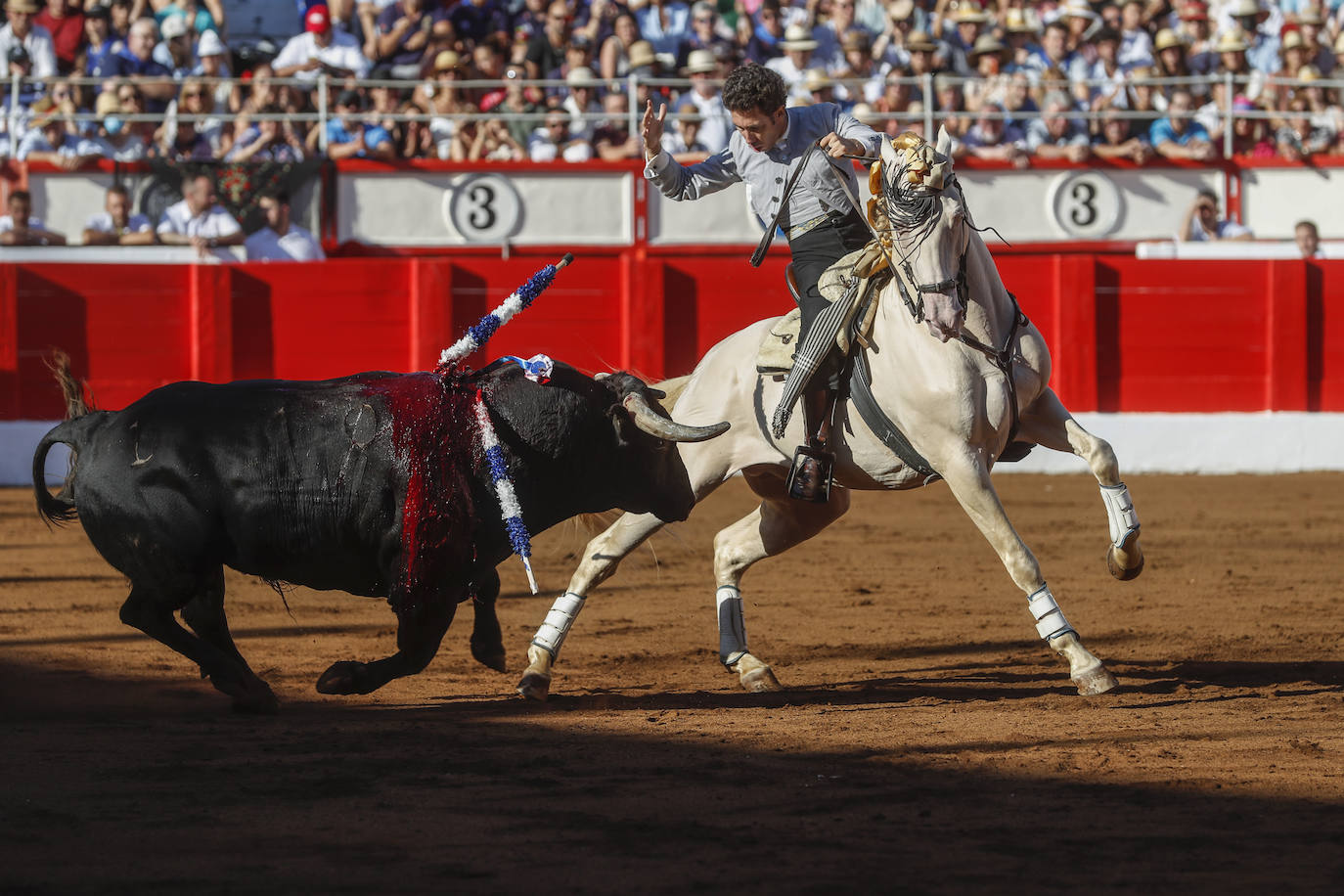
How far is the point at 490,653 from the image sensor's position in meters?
5.70

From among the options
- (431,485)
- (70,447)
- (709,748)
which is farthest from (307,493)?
(709,748)

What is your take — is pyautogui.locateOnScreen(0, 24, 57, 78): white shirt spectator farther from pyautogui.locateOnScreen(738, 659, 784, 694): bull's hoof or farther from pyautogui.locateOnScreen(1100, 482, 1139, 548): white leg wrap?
pyautogui.locateOnScreen(1100, 482, 1139, 548): white leg wrap

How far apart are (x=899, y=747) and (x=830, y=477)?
1.20m

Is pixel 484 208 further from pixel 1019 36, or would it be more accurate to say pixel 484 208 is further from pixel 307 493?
pixel 307 493

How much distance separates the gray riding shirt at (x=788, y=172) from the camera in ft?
18.1

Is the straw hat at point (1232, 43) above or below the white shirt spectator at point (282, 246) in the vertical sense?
above

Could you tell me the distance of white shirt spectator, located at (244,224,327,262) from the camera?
41.0 ft

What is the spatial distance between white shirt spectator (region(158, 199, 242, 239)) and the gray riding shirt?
767 cm

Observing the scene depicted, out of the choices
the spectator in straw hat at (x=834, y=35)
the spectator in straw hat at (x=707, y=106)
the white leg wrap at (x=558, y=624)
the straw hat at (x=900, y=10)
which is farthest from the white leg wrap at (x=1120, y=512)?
the straw hat at (x=900, y=10)

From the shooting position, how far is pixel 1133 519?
17.4 ft

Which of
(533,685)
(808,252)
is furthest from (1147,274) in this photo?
(533,685)

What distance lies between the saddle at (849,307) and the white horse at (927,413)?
0.04 m

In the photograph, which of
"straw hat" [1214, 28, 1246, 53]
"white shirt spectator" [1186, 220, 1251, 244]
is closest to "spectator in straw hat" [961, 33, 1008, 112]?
"straw hat" [1214, 28, 1246, 53]

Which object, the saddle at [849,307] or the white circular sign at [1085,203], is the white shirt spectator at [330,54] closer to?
the white circular sign at [1085,203]
